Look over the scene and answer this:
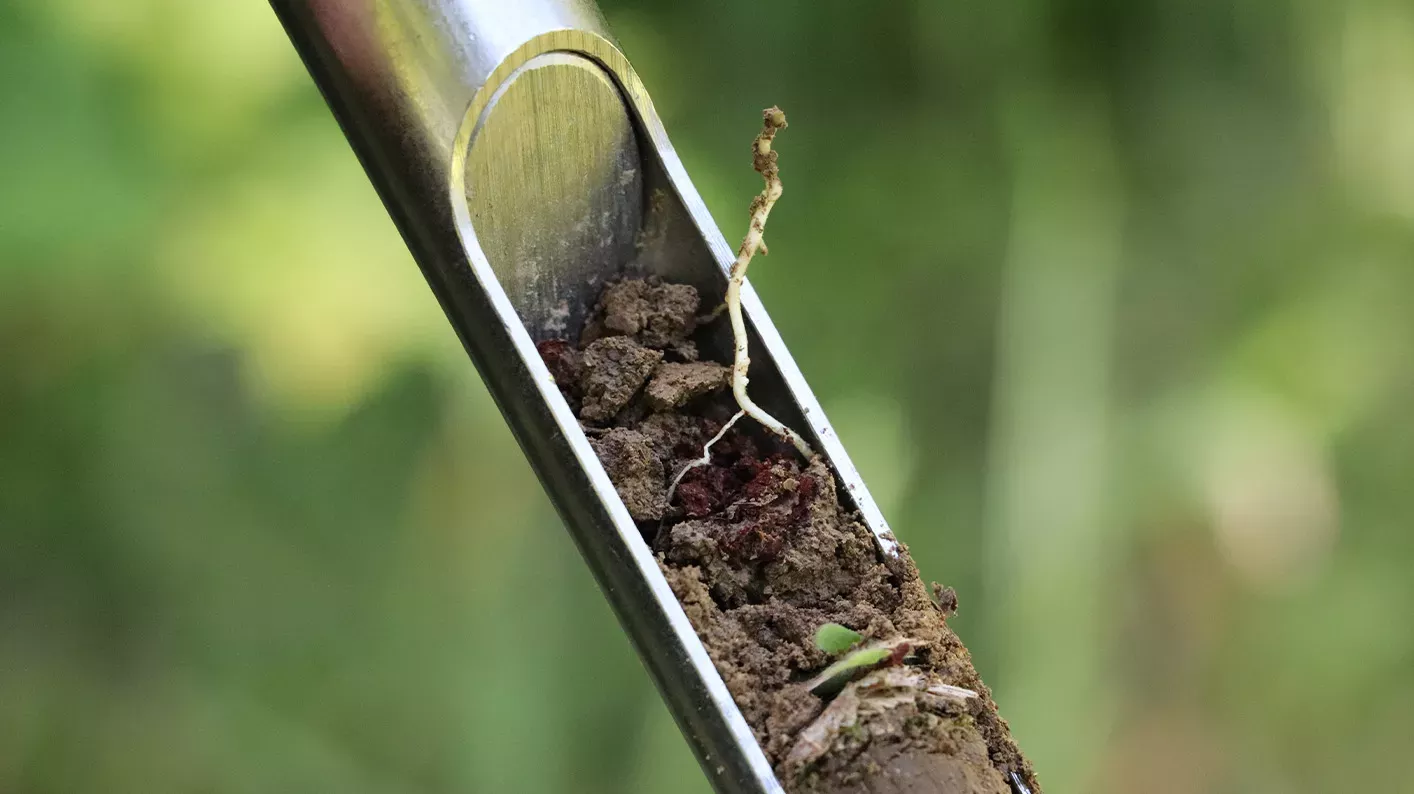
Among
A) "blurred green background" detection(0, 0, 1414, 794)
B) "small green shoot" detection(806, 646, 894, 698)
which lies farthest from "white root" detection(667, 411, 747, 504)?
"blurred green background" detection(0, 0, 1414, 794)

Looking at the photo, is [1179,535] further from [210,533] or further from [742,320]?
[210,533]

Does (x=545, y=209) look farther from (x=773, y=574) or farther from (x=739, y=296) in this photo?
(x=773, y=574)

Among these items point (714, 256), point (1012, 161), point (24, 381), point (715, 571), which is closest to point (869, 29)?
point (1012, 161)

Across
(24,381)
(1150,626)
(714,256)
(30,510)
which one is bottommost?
(1150,626)

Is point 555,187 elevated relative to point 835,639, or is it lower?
elevated

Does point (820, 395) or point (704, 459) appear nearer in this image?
point (704, 459)

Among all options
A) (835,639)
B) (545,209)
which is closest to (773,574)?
(835,639)

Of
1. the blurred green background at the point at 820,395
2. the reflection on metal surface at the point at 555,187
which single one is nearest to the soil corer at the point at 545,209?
the reflection on metal surface at the point at 555,187

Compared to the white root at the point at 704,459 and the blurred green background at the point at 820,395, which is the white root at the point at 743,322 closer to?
the white root at the point at 704,459
